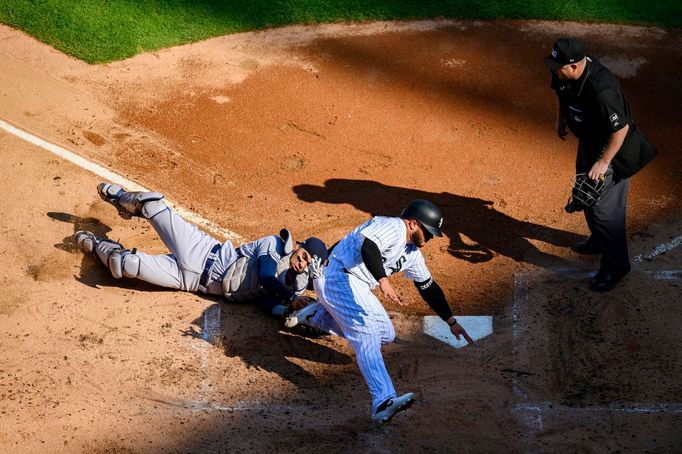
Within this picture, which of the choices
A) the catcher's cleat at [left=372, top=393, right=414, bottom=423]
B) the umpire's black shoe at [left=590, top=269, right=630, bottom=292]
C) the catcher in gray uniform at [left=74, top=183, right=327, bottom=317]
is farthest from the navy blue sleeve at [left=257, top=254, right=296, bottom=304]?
the umpire's black shoe at [left=590, top=269, right=630, bottom=292]

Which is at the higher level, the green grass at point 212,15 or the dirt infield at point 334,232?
the green grass at point 212,15

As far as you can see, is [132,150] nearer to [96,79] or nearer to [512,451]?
[96,79]

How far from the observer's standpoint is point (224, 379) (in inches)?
273

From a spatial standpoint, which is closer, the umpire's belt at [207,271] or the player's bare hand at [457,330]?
the player's bare hand at [457,330]

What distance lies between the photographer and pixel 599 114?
7.29m

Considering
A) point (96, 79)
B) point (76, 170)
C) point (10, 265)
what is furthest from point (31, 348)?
point (96, 79)

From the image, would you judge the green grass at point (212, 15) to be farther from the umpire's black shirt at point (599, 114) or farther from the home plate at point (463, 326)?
the home plate at point (463, 326)

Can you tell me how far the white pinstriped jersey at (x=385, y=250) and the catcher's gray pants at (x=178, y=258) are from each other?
1.21m

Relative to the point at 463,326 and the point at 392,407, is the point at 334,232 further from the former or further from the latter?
the point at 392,407

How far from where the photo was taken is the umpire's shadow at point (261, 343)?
7105 millimetres

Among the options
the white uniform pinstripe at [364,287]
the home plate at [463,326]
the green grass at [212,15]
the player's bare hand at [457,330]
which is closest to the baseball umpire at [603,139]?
the home plate at [463,326]

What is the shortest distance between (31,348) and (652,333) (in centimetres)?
483

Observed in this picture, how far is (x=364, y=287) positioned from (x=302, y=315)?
660 mm

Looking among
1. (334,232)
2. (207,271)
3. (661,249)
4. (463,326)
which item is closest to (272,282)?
(207,271)
